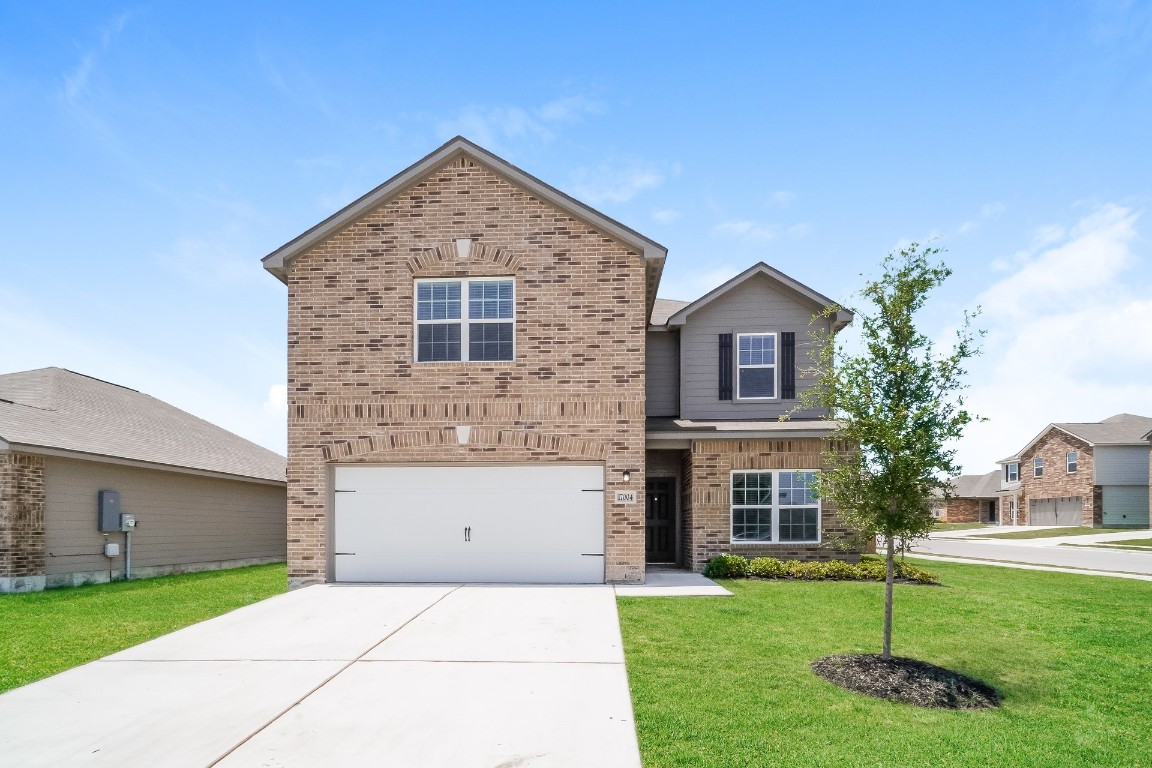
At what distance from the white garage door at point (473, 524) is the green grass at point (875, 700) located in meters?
2.55

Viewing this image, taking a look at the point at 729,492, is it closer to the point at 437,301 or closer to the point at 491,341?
the point at 491,341

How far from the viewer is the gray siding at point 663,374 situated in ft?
57.9

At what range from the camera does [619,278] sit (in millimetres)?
13820

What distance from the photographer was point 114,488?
16.9 m

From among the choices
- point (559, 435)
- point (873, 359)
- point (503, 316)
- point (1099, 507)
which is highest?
point (503, 316)

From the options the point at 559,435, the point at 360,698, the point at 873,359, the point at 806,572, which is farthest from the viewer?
the point at 806,572

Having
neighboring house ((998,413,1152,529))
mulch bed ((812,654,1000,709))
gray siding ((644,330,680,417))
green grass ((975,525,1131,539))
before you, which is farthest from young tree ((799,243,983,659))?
neighboring house ((998,413,1152,529))

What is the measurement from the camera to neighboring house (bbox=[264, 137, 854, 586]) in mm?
13609

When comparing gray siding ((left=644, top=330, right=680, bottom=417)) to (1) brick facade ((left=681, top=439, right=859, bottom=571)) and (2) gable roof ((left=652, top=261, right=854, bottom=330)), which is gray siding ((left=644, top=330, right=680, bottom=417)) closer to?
(2) gable roof ((left=652, top=261, right=854, bottom=330))

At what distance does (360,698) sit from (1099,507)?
45955 millimetres

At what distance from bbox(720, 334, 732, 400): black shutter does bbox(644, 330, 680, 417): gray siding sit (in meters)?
1.09

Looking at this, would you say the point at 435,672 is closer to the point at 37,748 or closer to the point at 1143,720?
the point at 37,748

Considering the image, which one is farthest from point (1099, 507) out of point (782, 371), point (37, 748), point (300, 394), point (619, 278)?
point (37, 748)

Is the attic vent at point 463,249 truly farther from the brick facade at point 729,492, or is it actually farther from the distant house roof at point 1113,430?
the distant house roof at point 1113,430
